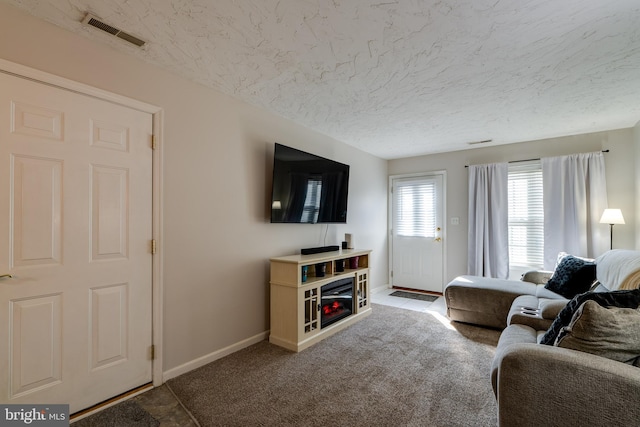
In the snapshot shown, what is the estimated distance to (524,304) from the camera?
103 inches

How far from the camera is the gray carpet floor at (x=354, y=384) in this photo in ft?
5.84

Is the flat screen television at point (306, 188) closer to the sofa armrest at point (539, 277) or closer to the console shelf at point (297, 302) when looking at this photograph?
the console shelf at point (297, 302)

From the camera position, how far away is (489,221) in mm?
4391

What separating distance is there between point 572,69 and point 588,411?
2.37 metres

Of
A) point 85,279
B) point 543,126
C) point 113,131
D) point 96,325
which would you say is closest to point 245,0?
point 113,131

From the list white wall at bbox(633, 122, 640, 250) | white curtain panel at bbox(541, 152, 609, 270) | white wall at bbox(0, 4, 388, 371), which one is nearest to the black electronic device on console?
white wall at bbox(0, 4, 388, 371)

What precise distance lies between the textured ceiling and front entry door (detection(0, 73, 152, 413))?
0.61 meters

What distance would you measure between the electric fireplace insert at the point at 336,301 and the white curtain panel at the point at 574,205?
9.53 ft

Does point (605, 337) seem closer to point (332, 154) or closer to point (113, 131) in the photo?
point (113, 131)

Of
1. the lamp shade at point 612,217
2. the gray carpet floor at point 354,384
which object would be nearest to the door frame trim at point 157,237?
the gray carpet floor at point 354,384

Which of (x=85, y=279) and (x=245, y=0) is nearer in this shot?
(x=245, y=0)

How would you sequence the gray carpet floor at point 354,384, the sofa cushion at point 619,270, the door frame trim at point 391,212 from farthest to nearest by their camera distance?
the door frame trim at point 391,212
the sofa cushion at point 619,270
the gray carpet floor at point 354,384

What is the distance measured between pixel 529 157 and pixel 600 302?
3507mm

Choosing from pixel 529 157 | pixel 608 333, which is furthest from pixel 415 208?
pixel 608 333
